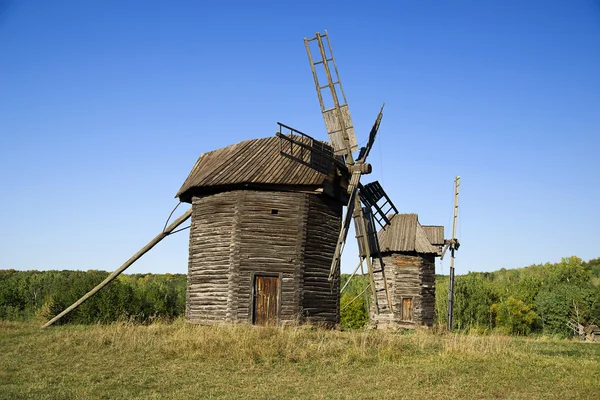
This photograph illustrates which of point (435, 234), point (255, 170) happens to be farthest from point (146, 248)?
point (435, 234)

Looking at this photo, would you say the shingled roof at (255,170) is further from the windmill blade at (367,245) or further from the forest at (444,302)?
the forest at (444,302)

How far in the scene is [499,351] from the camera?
15.8 meters

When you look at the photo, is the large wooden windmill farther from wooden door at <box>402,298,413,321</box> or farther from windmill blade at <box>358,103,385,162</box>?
wooden door at <box>402,298,413,321</box>

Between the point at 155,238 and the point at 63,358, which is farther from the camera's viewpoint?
the point at 155,238

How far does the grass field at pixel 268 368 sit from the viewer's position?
36.2 ft

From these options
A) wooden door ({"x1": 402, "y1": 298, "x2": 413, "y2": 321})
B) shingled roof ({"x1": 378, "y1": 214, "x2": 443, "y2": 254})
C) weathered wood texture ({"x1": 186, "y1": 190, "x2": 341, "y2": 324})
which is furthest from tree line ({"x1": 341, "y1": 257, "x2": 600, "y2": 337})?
weathered wood texture ({"x1": 186, "y1": 190, "x2": 341, "y2": 324})

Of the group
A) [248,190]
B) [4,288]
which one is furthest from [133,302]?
[4,288]

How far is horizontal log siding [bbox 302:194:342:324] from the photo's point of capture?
20.9 m

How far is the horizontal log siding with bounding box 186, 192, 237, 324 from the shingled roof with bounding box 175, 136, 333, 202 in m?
0.68

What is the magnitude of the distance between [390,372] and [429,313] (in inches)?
869

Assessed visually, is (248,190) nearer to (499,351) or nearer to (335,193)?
(335,193)

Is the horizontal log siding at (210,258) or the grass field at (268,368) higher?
the horizontal log siding at (210,258)

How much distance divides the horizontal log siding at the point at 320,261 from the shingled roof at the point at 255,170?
88cm

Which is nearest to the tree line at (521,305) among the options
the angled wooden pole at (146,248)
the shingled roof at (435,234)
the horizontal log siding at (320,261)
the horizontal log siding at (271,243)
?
the shingled roof at (435,234)
